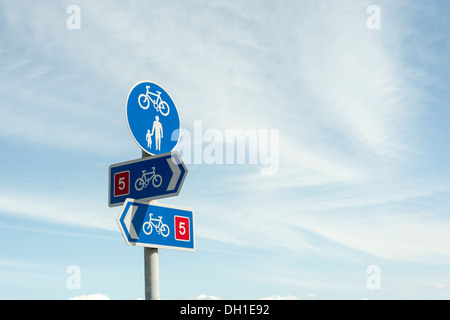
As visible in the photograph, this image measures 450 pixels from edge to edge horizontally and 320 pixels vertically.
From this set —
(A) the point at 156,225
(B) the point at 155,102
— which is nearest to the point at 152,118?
(B) the point at 155,102

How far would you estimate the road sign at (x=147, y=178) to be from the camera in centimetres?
692

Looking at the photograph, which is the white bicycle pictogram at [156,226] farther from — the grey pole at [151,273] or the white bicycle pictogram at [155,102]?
the white bicycle pictogram at [155,102]

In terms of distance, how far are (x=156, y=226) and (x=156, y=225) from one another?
0.01m

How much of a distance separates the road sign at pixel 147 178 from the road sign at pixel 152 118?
0.91ft

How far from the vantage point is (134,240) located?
678cm

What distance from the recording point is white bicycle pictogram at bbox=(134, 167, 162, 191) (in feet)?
23.1

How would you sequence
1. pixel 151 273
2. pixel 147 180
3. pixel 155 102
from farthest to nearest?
pixel 155 102 → pixel 147 180 → pixel 151 273

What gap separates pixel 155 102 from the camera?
7609 mm

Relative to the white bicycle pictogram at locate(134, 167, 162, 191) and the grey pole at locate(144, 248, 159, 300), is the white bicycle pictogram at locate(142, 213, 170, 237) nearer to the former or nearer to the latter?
the grey pole at locate(144, 248, 159, 300)

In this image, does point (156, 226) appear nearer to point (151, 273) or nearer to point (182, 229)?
point (182, 229)
